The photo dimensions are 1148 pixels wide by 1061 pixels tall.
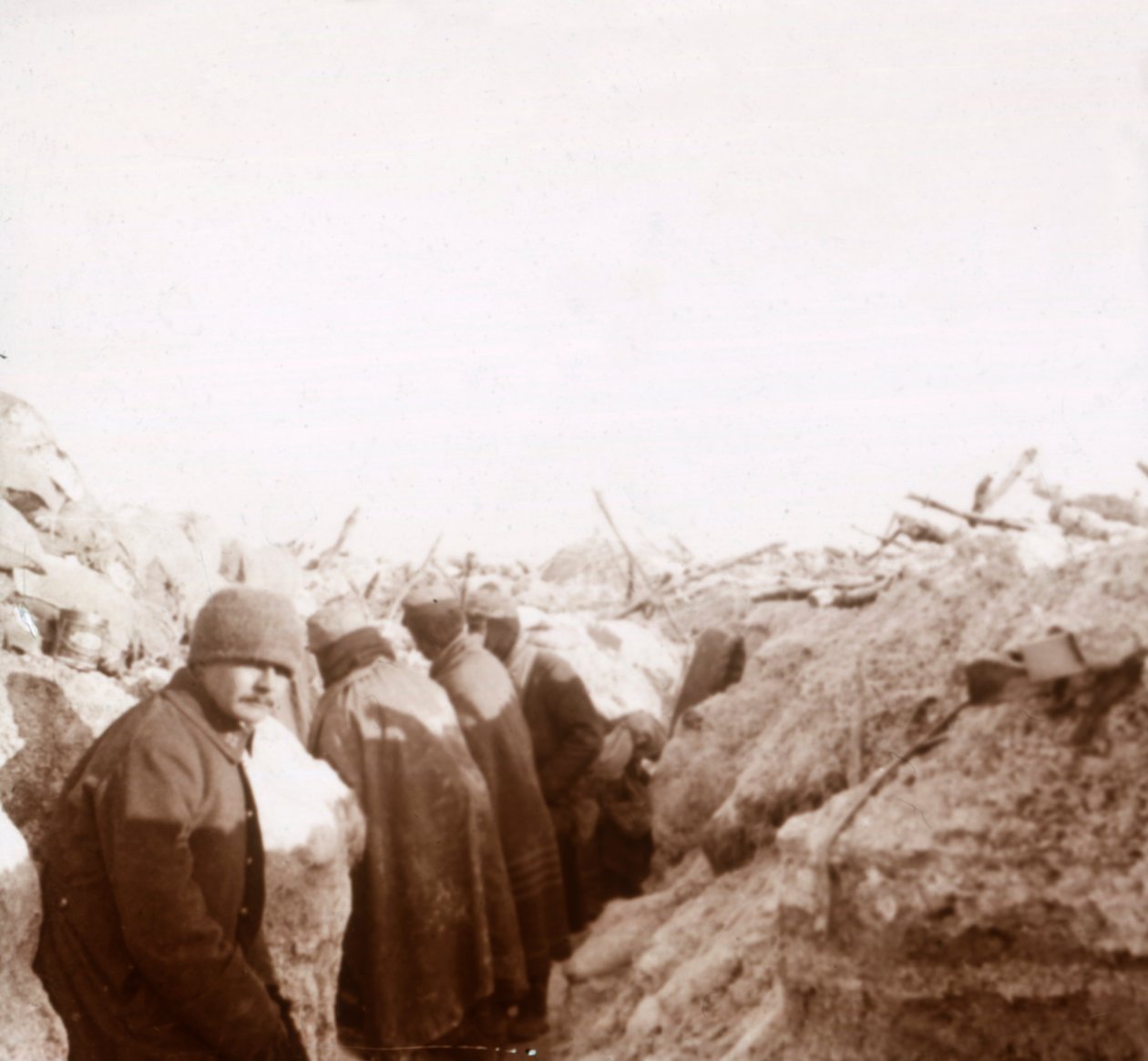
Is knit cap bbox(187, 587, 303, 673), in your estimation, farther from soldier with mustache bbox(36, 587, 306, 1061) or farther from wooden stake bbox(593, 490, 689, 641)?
wooden stake bbox(593, 490, 689, 641)

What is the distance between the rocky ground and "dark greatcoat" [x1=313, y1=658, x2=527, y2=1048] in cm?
26

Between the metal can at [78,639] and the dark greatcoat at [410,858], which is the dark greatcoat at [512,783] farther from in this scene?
the metal can at [78,639]

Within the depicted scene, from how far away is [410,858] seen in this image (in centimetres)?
412

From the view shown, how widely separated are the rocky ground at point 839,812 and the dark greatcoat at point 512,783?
0.84 feet

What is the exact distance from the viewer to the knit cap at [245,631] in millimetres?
2830

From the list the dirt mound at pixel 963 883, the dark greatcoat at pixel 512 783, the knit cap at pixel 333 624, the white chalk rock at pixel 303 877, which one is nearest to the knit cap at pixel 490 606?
the dark greatcoat at pixel 512 783

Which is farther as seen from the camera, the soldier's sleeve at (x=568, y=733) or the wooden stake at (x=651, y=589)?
the wooden stake at (x=651, y=589)

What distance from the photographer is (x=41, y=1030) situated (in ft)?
8.09

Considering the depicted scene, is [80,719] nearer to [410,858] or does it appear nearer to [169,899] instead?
[169,899]

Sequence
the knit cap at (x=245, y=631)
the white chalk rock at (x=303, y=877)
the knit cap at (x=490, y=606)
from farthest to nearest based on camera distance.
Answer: the knit cap at (x=490, y=606) → the white chalk rock at (x=303, y=877) → the knit cap at (x=245, y=631)

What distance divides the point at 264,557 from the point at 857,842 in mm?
7563

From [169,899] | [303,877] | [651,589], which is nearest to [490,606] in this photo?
[303,877]

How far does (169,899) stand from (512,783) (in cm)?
250

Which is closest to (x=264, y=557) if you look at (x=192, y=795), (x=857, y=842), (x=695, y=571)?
(x=695, y=571)
